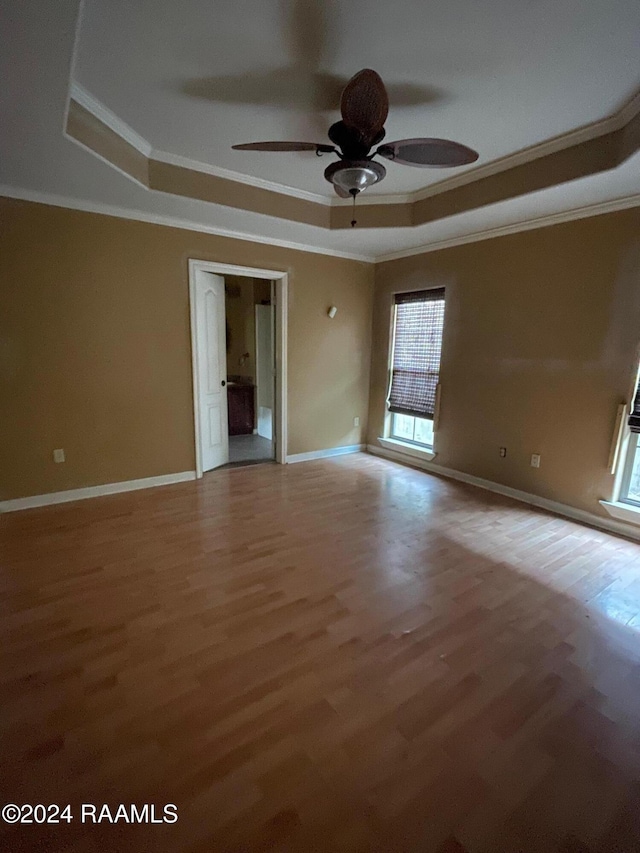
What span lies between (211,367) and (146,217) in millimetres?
1506

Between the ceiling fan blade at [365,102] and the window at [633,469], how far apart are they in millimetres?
2770

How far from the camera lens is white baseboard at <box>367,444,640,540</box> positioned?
10.2 ft

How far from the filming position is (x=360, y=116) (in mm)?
1829

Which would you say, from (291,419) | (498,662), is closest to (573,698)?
(498,662)

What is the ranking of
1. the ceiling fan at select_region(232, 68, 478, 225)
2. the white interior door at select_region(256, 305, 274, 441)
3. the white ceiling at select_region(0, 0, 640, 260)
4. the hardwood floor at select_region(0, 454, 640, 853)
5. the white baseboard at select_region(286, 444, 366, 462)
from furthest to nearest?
the white interior door at select_region(256, 305, 274, 441) < the white baseboard at select_region(286, 444, 366, 462) < the ceiling fan at select_region(232, 68, 478, 225) < the white ceiling at select_region(0, 0, 640, 260) < the hardwood floor at select_region(0, 454, 640, 853)

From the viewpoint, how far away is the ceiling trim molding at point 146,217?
297cm

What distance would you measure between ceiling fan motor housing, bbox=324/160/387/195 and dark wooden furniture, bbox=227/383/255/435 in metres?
3.88

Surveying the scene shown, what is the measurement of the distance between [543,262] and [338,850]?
403cm

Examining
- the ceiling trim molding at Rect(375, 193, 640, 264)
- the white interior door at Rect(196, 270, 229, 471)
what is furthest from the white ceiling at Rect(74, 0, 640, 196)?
the white interior door at Rect(196, 270, 229, 471)

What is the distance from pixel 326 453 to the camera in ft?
16.9

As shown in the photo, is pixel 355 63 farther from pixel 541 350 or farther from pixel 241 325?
pixel 241 325

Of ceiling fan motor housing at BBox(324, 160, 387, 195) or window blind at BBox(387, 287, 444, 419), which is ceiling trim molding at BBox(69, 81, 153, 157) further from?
window blind at BBox(387, 287, 444, 419)

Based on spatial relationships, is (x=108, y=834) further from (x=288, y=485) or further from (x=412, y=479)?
(x=412, y=479)

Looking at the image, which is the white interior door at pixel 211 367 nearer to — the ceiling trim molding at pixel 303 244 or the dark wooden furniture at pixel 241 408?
the ceiling trim molding at pixel 303 244
